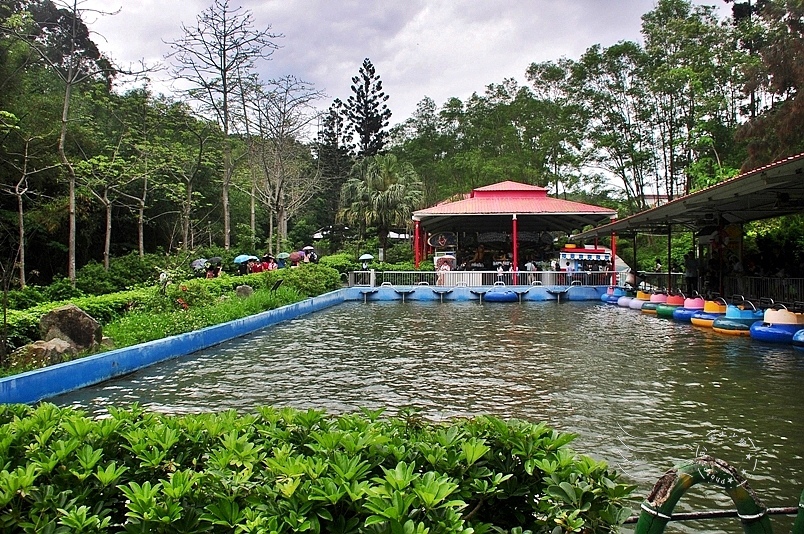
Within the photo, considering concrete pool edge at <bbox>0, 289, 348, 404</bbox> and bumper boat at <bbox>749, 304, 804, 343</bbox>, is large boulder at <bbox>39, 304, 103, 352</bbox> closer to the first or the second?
concrete pool edge at <bbox>0, 289, 348, 404</bbox>

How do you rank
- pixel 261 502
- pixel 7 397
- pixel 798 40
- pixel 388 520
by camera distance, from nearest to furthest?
pixel 388 520 < pixel 261 502 < pixel 7 397 < pixel 798 40

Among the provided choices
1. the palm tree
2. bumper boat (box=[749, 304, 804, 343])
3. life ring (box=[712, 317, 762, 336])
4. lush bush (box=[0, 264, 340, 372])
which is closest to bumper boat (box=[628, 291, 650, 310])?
life ring (box=[712, 317, 762, 336])

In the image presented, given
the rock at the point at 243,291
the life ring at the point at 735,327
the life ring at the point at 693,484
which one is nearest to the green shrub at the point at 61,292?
the rock at the point at 243,291

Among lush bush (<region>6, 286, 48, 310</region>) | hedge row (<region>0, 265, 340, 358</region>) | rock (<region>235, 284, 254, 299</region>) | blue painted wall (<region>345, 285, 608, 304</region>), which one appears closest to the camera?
hedge row (<region>0, 265, 340, 358</region>)

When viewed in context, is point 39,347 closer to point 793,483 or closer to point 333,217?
point 793,483

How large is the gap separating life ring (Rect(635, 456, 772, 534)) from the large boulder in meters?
9.73

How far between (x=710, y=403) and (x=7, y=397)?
8.83 metres

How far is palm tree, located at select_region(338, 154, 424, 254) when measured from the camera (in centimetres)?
3628

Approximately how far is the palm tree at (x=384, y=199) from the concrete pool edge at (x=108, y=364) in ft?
69.6

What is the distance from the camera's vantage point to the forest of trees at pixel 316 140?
19938 mm

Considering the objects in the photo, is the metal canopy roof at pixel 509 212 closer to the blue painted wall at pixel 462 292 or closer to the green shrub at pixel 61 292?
the blue painted wall at pixel 462 292

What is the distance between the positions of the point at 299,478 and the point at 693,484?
1.51 meters

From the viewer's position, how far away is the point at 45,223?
21828 mm

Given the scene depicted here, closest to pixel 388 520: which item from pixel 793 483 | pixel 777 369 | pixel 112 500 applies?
pixel 112 500
